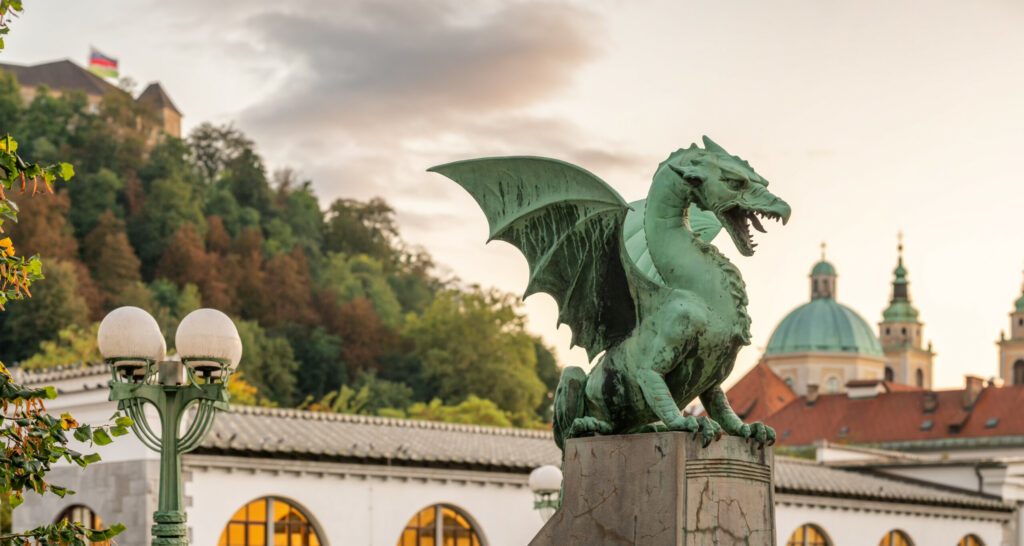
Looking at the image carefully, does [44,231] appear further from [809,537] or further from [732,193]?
[732,193]

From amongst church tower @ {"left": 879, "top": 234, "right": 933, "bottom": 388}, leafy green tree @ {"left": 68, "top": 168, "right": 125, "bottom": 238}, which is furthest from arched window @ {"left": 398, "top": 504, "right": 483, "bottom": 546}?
church tower @ {"left": 879, "top": 234, "right": 933, "bottom": 388}

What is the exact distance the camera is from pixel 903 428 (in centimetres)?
9900

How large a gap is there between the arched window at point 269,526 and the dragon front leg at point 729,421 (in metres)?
17.8

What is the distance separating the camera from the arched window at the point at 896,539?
3856 centimetres

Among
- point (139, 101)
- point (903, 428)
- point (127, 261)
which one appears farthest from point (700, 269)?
point (139, 101)

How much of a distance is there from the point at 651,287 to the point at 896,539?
31057 mm

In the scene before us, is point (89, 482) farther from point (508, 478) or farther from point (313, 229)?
point (313, 229)

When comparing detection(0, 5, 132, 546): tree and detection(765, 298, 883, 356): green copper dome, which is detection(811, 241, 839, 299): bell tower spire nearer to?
detection(765, 298, 883, 356): green copper dome

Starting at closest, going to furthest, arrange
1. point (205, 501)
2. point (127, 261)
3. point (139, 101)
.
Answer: point (205, 501), point (127, 261), point (139, 101)

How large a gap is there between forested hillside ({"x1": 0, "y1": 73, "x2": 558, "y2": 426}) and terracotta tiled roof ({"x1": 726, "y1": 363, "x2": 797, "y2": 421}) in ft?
76.9

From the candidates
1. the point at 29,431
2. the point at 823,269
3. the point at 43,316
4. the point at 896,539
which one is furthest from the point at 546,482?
the point at 823,269

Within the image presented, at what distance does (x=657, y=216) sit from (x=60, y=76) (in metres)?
114

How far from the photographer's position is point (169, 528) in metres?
11.8

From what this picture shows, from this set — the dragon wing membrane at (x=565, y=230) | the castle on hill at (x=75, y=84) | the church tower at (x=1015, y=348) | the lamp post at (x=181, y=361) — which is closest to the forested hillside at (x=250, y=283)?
the castle on hill at (x=75, y=84)
